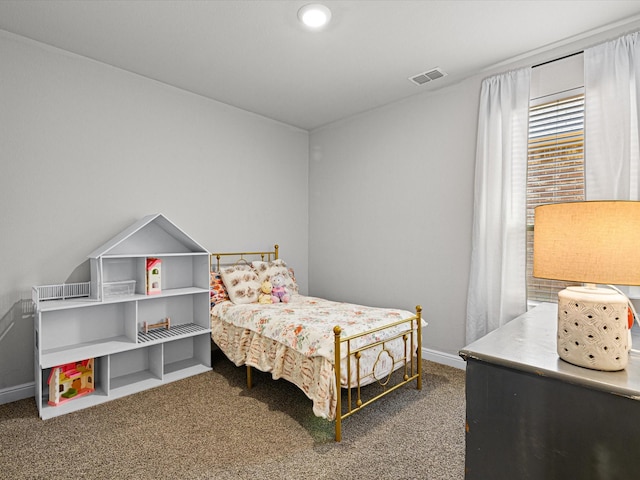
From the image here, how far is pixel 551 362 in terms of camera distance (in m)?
1.06

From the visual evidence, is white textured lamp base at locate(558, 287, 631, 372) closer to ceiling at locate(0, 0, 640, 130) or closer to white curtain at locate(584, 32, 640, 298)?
white curtain at locate(584, 32, 640, 298)

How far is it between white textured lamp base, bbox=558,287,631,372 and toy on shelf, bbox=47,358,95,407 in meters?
3.13

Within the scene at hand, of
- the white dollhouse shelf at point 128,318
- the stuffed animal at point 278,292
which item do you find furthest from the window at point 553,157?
the white dollhouse shelf at point 128,318

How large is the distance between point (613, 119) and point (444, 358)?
7.87 feet

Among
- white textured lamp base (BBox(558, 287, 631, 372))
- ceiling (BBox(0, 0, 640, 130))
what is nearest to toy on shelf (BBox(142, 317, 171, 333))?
ceiling (BBox(0, 0, 640, 130))

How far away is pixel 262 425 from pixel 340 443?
1.82 ft

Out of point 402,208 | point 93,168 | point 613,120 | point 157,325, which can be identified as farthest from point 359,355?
point 93,168

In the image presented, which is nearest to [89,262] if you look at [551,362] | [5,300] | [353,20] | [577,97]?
[5,300]

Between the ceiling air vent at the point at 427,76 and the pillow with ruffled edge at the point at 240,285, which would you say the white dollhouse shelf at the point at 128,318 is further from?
the ceiling air vent at the point at 427,76

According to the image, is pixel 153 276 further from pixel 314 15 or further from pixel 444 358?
pixel 444 358

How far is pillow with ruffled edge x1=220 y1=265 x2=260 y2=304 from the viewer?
339 centimetres

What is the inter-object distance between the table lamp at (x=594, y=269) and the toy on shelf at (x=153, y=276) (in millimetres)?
2901

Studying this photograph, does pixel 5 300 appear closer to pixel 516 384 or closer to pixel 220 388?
pixel 220 388

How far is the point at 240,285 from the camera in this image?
345cm
